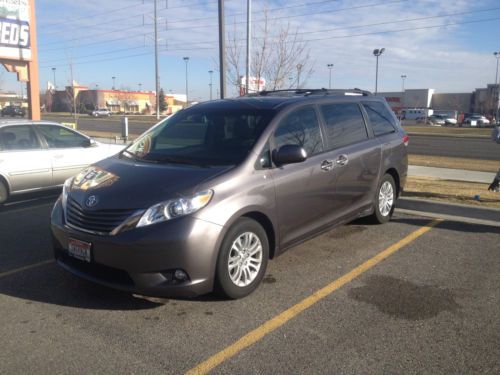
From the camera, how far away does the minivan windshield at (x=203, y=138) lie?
4.47m

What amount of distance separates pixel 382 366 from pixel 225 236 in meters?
1.52

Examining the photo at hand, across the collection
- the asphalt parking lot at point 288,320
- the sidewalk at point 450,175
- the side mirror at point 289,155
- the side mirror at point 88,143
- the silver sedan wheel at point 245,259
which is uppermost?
the side mirror at point 289,155

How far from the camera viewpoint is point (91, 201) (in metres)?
3.96

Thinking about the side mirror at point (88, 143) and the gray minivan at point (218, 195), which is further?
the side mirror at point (88, 143)

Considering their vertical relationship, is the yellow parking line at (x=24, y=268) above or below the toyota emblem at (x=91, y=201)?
below

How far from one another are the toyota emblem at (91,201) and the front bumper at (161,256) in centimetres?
26

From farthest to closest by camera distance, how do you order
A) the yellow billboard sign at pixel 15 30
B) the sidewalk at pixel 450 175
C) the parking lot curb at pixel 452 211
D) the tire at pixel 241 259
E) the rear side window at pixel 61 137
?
the yellow billboard sign at pixel 15 30, the sidewalk at pixel 450 175, the rear side window at pixel 61 137, the parking lot curb at pixel 452 211, the tire at pixel 241 259

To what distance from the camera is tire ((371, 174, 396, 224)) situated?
20.7ft

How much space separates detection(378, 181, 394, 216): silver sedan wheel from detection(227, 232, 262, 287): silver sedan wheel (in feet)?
8.88

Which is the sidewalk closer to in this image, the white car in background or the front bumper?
the white car in background

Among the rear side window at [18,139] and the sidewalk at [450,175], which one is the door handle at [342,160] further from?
the sidewalk at [450,175]

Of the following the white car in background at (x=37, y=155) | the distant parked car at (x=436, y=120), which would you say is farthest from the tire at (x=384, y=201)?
the distant parked car at (x=436, y=120)

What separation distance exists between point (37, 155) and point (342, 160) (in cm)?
555

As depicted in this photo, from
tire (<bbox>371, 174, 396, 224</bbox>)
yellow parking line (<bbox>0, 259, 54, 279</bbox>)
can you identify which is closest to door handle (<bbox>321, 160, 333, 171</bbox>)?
tire (<bbox>371, 174, 396, 224</bbox>)
